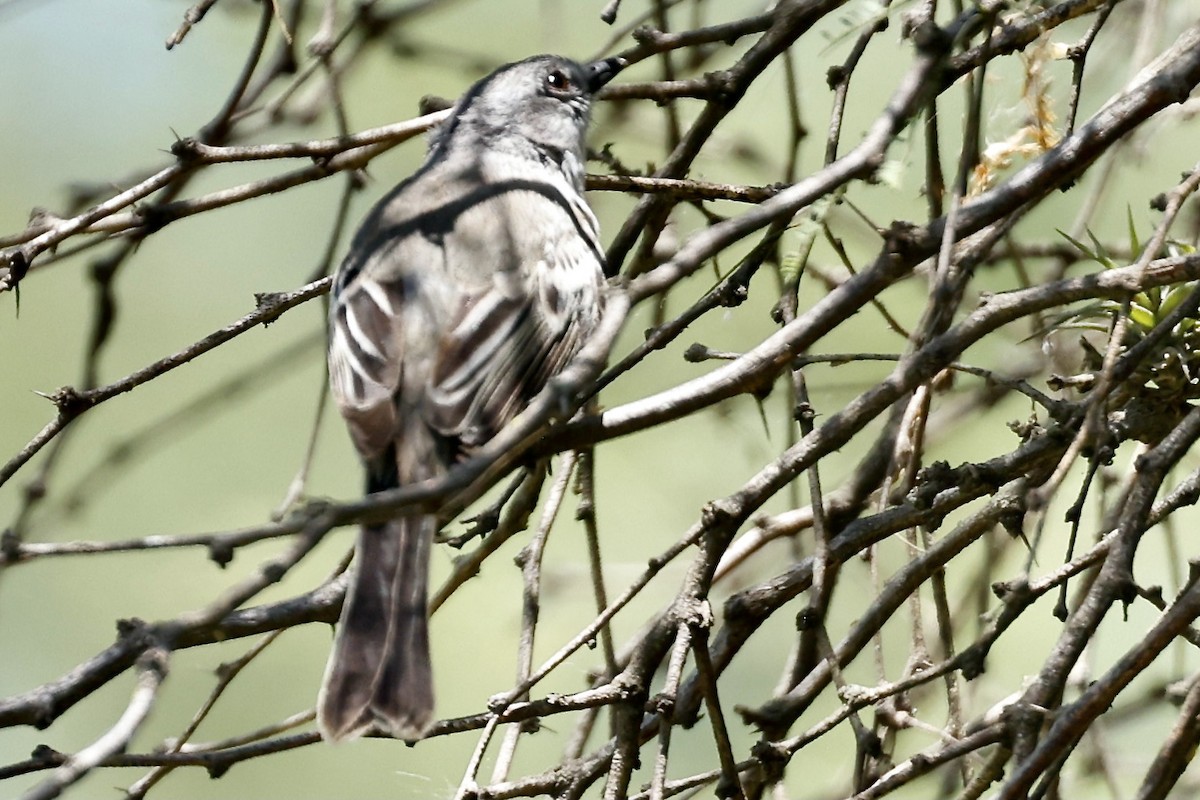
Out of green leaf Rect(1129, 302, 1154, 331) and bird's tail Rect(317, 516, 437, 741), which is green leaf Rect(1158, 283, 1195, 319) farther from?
bird's tail Rect(317, 516, 437, 741)

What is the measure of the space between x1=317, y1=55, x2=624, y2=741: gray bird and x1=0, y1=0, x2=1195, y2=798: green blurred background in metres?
1.41

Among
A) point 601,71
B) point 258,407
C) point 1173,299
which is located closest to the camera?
point 1173,299

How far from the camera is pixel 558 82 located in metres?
4.88

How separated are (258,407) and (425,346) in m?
5.26

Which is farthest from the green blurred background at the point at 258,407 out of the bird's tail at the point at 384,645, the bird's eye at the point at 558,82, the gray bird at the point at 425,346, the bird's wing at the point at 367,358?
the bird's tail at the point at 384,645

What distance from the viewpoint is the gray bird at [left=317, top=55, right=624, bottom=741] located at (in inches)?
112

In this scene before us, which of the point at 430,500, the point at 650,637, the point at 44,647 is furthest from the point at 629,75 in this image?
the point at 430,500

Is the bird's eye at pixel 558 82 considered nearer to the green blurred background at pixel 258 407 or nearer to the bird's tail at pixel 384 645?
the green blurred background at pixel 258 407

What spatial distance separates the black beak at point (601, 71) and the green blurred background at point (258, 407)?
0.49 m

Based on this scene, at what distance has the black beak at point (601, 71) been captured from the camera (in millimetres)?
4613

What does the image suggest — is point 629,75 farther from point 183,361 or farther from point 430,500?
point 430,500

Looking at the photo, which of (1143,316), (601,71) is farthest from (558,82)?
(1143,316)

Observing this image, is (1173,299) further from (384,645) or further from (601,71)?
(601,71)

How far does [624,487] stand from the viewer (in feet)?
25.1
